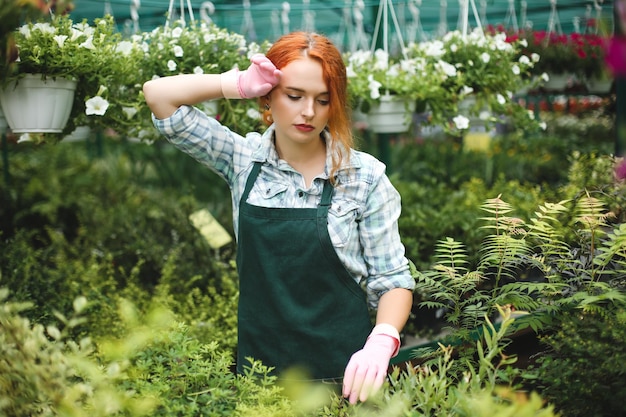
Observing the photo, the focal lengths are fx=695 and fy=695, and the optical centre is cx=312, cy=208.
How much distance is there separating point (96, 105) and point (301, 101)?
28.3 inches

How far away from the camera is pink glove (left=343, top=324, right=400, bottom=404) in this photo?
1.17 meters

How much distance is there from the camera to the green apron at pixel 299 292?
147 cm

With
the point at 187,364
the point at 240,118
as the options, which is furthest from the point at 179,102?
the point at 240,118

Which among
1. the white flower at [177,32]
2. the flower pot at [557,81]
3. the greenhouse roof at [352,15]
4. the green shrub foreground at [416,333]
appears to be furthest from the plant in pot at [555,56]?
the white flower at [177,32]

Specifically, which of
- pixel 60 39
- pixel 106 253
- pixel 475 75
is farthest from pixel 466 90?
pixel 106 253

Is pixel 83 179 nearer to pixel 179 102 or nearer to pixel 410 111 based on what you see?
pixel 410 111

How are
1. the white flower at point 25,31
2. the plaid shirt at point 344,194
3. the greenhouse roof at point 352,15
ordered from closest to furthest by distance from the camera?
the plaid shirt at point 344,194, the white flower at point 25,31, the greenhouse roof at point 352,15

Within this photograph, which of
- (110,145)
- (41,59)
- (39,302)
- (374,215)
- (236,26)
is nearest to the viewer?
(374,215)

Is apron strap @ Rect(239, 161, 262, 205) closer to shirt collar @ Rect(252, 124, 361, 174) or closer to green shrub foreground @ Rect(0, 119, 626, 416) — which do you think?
shirt collar @ Rect(252, 124, 361, 174)

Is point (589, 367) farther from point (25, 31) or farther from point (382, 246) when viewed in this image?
point (25, 31)

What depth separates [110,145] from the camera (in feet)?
23.6

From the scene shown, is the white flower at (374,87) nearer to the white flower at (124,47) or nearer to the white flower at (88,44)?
the white flower at (124,47)

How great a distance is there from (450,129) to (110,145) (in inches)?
206

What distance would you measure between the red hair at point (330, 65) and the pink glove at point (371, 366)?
367 millimetres
